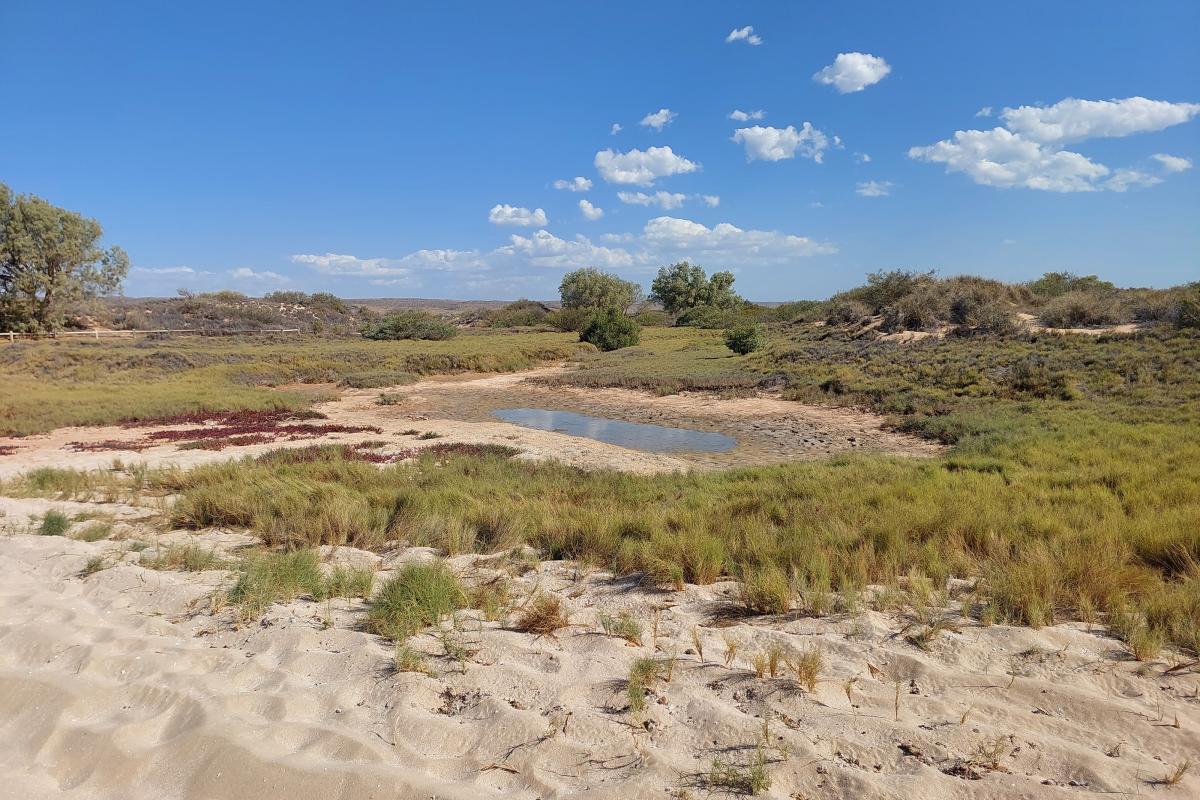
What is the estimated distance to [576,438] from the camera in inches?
631

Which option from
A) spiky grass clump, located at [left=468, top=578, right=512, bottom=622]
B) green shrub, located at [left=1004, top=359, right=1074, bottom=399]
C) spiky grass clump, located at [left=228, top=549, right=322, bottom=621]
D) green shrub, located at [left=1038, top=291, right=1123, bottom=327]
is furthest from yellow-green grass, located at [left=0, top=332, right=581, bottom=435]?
green shrub, located at [left=1038, top=291, right=1123, bottom=327]

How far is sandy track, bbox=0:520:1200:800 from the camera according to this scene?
2650 millimetres

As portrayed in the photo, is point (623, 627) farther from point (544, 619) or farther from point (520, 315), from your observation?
point (520, 315)

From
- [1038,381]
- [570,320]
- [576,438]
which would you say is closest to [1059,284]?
[1038,381]

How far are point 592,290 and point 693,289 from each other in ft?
45.3

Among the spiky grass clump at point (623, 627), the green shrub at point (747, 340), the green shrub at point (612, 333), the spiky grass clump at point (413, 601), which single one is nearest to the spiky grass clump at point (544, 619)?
the spiky grass clump at point (623, 627)

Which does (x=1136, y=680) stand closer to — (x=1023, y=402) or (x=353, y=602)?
(x=353, y=602)

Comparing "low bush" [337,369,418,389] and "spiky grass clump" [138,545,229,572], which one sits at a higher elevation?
"low bush" [337,369,418,389]

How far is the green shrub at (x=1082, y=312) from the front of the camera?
74.7ft

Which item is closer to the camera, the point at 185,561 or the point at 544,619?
the point at 544,619

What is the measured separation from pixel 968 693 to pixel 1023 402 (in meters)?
15.7

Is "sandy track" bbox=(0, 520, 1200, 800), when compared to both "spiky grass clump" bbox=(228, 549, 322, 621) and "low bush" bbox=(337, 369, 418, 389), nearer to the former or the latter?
"spiky grass clump" bbox=(228, 549, 322, 621)

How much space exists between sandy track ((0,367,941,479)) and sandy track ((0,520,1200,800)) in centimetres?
797

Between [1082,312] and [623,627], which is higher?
[1082,312]
